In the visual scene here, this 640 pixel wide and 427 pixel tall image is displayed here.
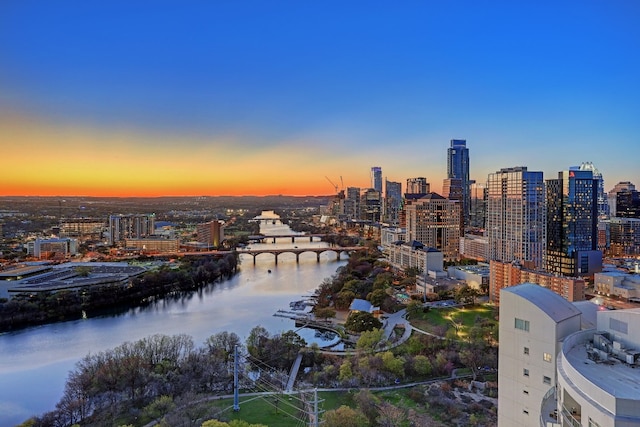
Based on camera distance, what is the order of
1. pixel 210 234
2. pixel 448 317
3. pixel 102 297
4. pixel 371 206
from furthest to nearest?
1. pixel 371 206
2. pixel 210 234
3. pixel 102 297
4. pixel 448 317

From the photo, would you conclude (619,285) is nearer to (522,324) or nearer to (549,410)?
(522,324)

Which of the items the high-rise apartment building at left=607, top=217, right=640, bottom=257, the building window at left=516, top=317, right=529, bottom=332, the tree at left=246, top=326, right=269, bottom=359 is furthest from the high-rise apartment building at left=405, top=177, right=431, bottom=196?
the building window at left=516, top=317, right=529, bottom=332

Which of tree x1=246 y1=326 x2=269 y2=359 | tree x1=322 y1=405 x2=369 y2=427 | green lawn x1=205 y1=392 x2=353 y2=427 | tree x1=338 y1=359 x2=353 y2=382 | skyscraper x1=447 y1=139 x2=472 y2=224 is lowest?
green lawn x1=205 y1=392 x2=353 y2=427

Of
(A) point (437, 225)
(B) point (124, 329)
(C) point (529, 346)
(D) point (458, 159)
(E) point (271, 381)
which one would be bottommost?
(B) point (124, 329)

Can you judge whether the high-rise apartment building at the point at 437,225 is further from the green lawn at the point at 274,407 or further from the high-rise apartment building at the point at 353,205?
the high-rise apartment building at the point at 353,205

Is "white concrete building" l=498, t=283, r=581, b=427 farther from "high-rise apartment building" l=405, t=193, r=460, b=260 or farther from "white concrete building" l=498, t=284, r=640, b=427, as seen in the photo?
"high-rise apartment building" l=405, t=193, r=460, b=260

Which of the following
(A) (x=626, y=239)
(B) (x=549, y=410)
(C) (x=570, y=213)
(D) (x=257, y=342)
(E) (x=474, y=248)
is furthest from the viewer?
(A) (x=626, y=239)

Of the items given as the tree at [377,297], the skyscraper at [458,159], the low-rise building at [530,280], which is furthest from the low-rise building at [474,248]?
the skyscraper at [458,159]

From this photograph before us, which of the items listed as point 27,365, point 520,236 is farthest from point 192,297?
point 520,236

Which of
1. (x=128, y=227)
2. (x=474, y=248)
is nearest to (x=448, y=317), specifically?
(x=474, y=248)
